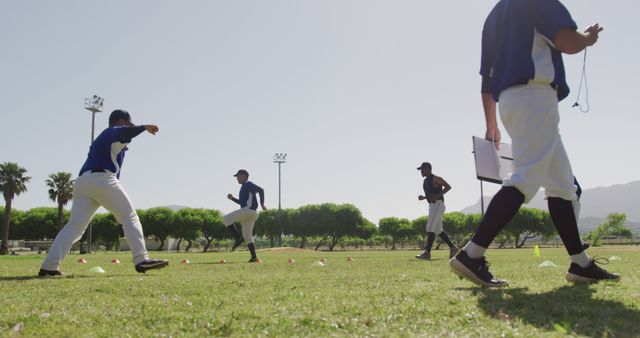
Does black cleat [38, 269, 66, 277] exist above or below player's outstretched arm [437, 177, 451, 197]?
below

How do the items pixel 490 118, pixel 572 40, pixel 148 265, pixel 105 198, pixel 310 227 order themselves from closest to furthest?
Answer: pixel 572 40 → pixel 490 118 → pixel 148 265 → pixel 105 198 → pixel 310 227

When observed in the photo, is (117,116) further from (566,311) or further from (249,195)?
(566,311)

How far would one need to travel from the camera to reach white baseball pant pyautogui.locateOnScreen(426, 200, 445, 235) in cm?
1230

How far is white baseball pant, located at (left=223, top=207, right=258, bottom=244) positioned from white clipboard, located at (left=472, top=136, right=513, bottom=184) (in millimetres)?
8382

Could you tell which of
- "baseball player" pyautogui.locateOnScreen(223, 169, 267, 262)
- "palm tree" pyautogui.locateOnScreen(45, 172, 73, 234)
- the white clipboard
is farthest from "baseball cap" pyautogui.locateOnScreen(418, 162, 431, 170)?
"palm tree" pyautogui.locateOnScreen(45, 172, 73, 234)

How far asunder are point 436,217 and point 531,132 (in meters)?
8.58

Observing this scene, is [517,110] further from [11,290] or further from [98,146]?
[98,146]

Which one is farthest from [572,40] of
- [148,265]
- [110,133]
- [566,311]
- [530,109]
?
[110,133]

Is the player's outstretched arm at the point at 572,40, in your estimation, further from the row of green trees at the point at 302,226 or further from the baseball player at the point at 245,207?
the row of green trees at the point at 302,226

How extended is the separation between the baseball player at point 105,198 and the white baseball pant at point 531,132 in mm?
4444

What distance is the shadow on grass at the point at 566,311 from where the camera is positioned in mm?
2404

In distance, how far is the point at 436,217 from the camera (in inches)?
484

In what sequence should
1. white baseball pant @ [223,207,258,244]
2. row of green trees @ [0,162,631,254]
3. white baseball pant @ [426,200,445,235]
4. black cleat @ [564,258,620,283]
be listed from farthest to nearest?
row of green trees @ [0,162,631,254]
white baseball pant @ [223,207,258,244]
white baseball pant @ [426,200,445,235]
black cleat @ [564,258,620,283]

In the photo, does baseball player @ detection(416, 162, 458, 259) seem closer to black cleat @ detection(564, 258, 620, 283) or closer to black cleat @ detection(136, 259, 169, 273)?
black cleat @ detection(136, 259, 169, 273)
